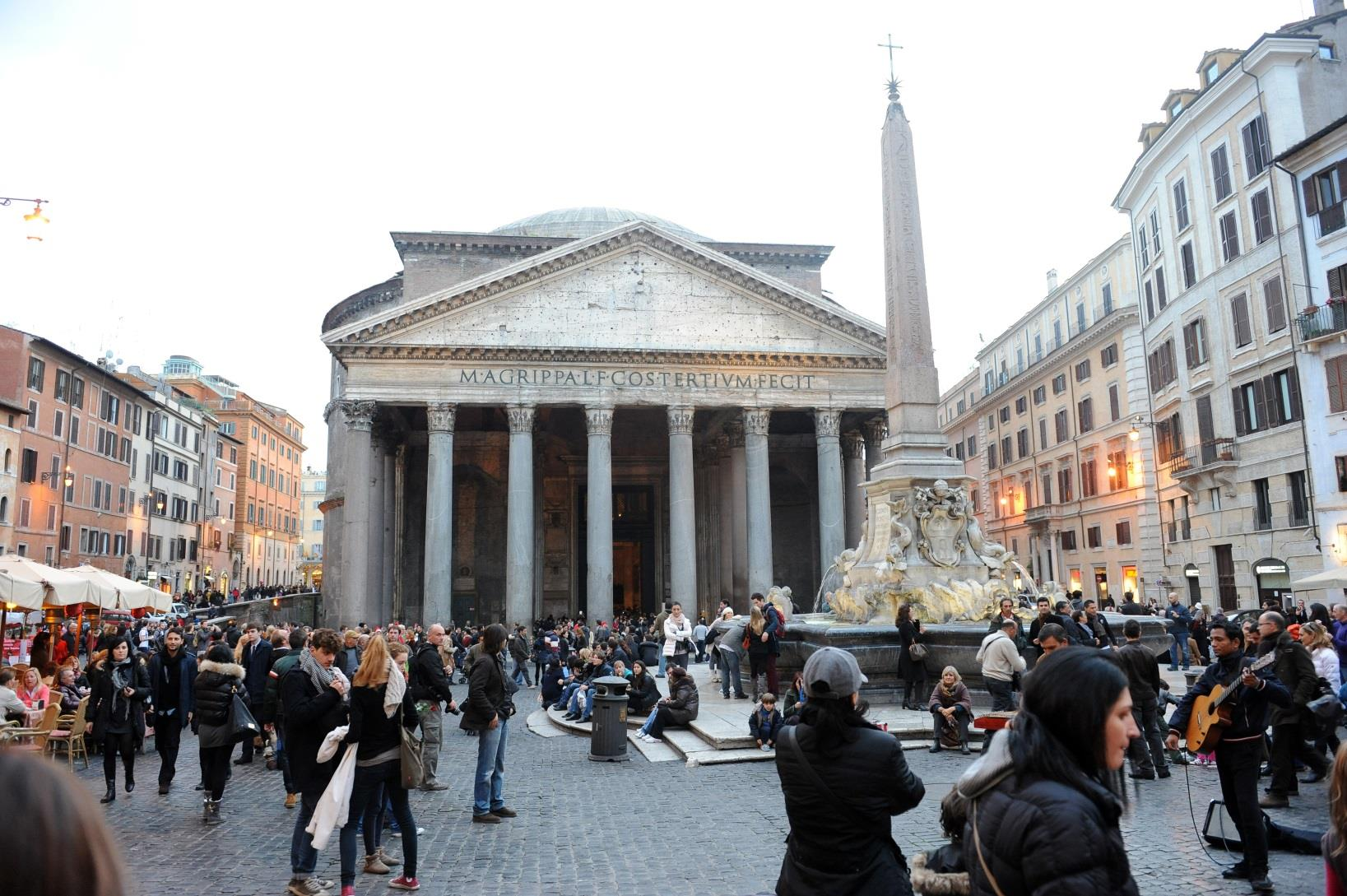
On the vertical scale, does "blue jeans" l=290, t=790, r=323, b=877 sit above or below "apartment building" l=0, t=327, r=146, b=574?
below

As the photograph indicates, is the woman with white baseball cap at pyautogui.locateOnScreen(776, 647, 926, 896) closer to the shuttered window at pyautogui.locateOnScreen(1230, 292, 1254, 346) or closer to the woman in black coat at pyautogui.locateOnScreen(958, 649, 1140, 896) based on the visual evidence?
the woman in black coat at pyautogui.locateOnScreen(958, 649, 1140, 896)

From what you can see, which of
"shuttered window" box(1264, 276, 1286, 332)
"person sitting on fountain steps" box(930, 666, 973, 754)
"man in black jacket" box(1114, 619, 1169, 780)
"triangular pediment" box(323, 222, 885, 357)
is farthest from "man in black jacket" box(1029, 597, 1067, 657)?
"triangular pediment" box(323, 222, 885, 357)

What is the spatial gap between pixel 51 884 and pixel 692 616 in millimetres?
26967

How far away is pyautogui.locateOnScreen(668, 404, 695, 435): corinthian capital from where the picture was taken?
1086 inches

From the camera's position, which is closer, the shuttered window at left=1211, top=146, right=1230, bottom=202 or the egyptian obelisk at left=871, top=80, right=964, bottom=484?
the egyptian obelisk at left=871, top=80, right=964, bottom=484

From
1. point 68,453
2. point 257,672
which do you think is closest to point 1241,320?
point 257,672

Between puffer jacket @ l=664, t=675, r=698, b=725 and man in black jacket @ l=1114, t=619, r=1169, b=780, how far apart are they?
4738 mm

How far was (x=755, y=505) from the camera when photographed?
90.5 feet

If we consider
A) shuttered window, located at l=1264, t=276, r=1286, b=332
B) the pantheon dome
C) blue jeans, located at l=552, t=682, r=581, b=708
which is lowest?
blue jeans, located at l=552, t=682, r=581, b=708

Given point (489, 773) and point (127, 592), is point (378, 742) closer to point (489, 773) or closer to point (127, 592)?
point (489, 773)

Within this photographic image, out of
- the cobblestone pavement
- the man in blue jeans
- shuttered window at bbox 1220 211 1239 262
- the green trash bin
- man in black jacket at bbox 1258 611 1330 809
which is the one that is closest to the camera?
the cobblestone pavement

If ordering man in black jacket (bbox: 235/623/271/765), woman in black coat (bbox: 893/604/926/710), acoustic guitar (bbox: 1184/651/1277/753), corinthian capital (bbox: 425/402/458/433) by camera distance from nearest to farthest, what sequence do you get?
acoustic guitar (bbox: 1184/651/1277/753), man in black jacket (bbox: 235/623/271/765), woman in black coat (bbox: 893/604/926/710), corinthian capital (bbox: 425/402/458/433)

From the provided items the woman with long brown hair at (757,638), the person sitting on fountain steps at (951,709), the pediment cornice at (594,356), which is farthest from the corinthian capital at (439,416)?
the person sitting on fountain steps at (951,709)

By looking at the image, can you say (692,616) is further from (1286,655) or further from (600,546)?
(1286,655)
